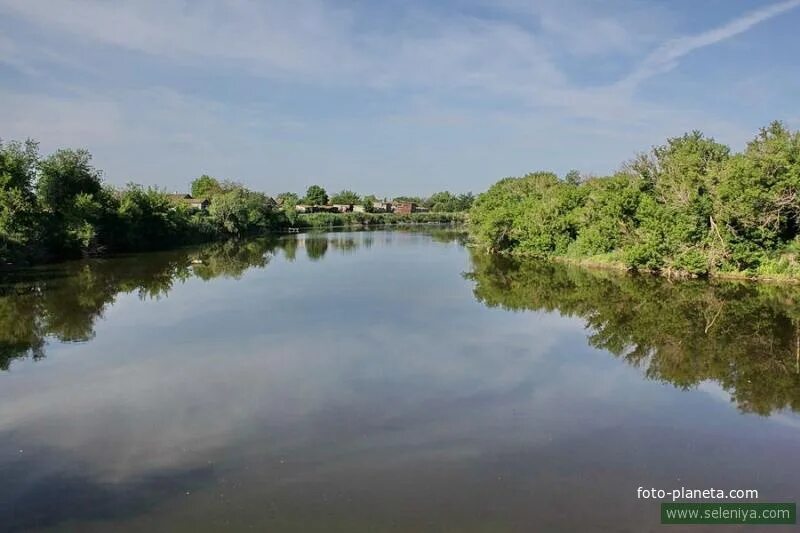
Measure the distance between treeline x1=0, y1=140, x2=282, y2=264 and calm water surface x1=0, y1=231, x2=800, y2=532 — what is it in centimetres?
1378

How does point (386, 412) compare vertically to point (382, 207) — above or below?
below

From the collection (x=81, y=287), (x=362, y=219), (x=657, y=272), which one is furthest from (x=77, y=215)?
(x=362, y=219)

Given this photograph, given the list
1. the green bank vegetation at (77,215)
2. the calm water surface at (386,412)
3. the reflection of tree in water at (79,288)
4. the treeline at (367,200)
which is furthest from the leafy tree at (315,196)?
the calm water surface at (386,412)

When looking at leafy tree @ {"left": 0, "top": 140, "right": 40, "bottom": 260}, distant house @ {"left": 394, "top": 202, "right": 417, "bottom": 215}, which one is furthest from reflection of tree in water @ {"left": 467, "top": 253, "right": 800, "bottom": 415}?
distant house @ {"left": 394, "top": 202, "right": 417, "bottom": 215}

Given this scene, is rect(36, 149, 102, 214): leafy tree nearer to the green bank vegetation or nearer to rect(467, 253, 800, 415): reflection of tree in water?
the green bank vegetation

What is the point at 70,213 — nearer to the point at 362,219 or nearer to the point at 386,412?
the point at 386,412

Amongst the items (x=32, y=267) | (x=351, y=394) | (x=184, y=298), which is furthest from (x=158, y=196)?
(x=351, y=394)

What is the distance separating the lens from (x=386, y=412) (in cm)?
1025

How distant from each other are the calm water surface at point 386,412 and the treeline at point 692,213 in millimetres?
6971

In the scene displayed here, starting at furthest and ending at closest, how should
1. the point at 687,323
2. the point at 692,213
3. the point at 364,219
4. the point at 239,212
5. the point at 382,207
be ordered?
the point at 382,207
the point at 364,219
the point at 239,212
the point at 692,213
the point at 687,323

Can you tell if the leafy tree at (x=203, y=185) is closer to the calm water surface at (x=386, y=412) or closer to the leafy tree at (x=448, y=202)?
the leafy tree at (x=448, y=202)

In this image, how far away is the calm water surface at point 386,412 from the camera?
714 centimetres

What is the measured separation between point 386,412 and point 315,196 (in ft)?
426

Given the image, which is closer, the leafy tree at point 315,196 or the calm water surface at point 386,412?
the calm water surface at point 386,412
